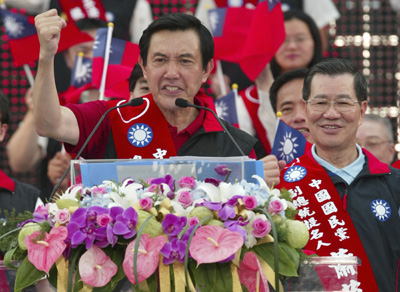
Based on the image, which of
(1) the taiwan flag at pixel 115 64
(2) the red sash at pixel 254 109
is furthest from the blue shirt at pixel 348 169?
(1) the taiwan flag at pixel 115 64

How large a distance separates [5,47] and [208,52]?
3680 millimetres

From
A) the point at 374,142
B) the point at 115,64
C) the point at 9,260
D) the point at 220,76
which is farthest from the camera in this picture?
the point at 220,76

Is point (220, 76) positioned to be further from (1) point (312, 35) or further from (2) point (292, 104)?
(2) point (292, 104)

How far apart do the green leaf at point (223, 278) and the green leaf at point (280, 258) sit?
0.33 ft

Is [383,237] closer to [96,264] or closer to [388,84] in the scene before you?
[96,264]

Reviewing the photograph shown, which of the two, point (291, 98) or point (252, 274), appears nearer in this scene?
point (252, 274)

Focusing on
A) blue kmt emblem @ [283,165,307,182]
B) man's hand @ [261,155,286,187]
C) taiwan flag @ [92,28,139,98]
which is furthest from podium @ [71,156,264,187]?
taiwan flag @ [92,28,139,98]

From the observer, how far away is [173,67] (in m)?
3.41

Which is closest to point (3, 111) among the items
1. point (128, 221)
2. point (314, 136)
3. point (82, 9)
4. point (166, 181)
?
point (314, 136)

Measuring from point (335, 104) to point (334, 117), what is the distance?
0.27 ft

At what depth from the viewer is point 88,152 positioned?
132 inches

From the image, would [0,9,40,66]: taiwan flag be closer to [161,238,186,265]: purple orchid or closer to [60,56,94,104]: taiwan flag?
[60,56,94,104]: taiwan flag

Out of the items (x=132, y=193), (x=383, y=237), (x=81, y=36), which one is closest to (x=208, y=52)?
(x=383, y=237)

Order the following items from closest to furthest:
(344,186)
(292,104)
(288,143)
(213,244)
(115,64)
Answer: (213,244) → (344,186) → (288,143) → (292,104) → (115,64)
